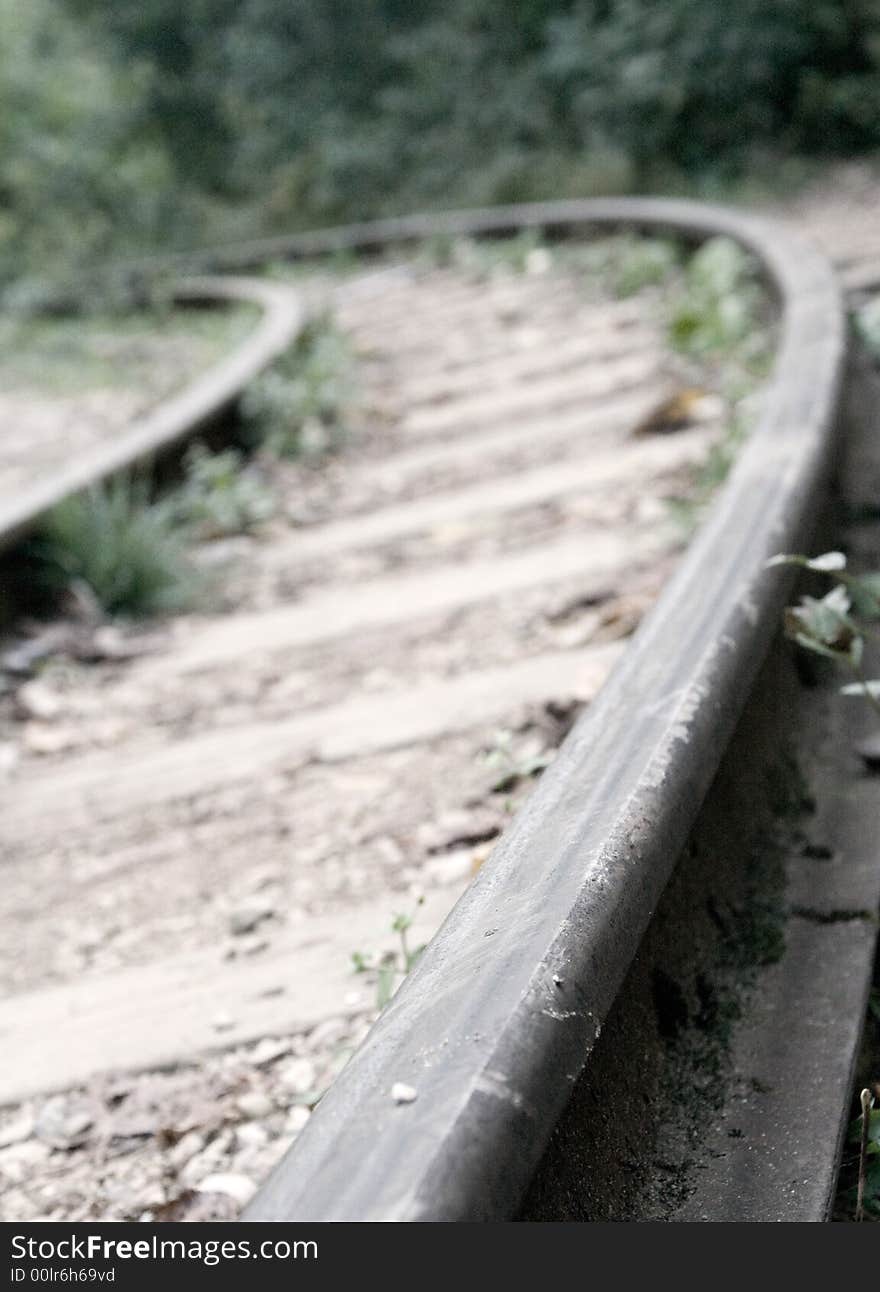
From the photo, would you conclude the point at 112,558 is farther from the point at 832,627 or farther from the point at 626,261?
the point at 626,261

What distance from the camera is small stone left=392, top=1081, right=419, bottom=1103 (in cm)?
84

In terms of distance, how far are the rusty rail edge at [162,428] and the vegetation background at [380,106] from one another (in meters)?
5.12

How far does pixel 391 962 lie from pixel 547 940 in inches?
25.5

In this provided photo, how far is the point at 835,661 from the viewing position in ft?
5.86

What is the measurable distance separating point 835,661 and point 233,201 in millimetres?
17898

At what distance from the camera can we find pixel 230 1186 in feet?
4.42

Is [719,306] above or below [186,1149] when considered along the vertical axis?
above

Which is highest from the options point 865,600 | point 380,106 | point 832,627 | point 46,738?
point 380,106

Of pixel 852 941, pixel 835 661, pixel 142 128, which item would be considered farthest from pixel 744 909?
pixel 142 128

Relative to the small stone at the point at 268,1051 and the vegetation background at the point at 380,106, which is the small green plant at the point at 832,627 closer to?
the small stone at the point at 268,1051

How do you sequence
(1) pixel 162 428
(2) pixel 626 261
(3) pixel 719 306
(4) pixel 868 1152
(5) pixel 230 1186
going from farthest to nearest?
(2) pixel 626 261 → (3) pixel 719 306 → (1) pixel 162 428 → (5) pixel 230 1186 → (4) pixel 868 1152

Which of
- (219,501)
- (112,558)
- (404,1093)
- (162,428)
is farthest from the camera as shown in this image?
(162,428)

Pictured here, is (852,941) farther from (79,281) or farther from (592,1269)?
(79,281)

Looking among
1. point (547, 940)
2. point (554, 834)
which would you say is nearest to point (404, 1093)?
point (547, 940)
